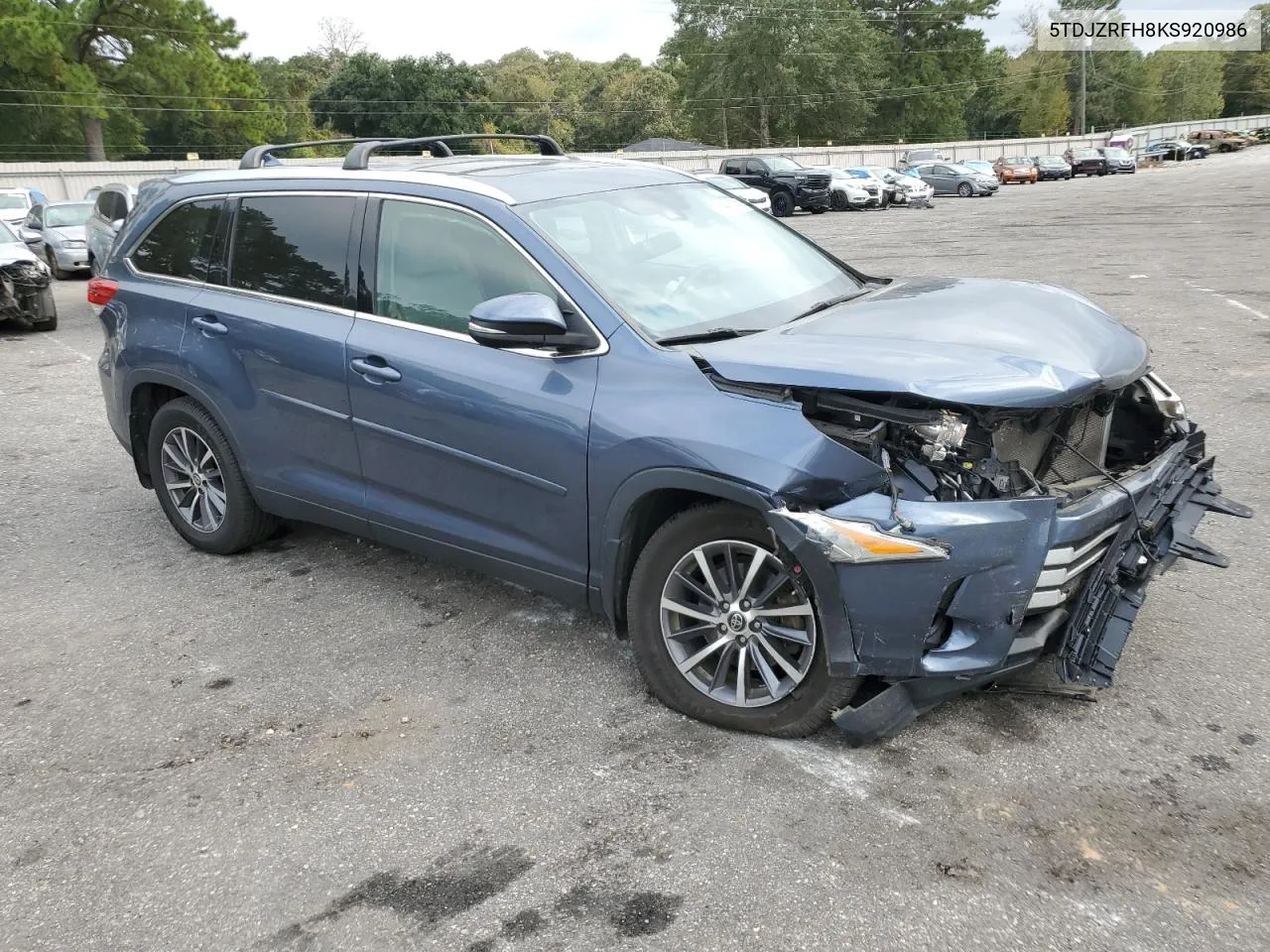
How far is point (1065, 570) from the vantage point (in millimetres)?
3043

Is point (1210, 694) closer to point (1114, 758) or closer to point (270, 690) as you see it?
point (1114, 758)

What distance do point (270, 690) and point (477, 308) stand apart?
64.0 inches

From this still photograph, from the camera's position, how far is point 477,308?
11.6 feet

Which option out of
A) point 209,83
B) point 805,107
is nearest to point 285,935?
point 209,83

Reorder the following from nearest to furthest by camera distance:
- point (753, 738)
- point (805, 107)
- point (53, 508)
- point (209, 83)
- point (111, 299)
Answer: point (753, 738) → point (111, 299) → point (53, 508) → point (209, 83) → point (805, 107)

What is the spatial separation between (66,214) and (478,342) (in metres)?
19.4

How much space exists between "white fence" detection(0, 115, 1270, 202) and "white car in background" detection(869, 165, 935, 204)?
6814 millimetres

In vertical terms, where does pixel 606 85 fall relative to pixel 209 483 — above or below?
above

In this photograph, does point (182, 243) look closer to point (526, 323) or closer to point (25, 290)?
point (526, 323)

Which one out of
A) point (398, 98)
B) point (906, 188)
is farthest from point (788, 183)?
point (398, 98)

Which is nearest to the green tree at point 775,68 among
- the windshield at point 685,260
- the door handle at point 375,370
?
A: the windshield at point 685,260

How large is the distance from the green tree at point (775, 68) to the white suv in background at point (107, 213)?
66212 millimetres

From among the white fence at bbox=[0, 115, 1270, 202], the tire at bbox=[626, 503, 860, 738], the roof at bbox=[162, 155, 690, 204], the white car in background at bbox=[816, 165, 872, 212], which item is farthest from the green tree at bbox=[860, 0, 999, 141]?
the tire at bbox=[626, 503, 860, 738]

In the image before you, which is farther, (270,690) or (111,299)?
(111,299)
